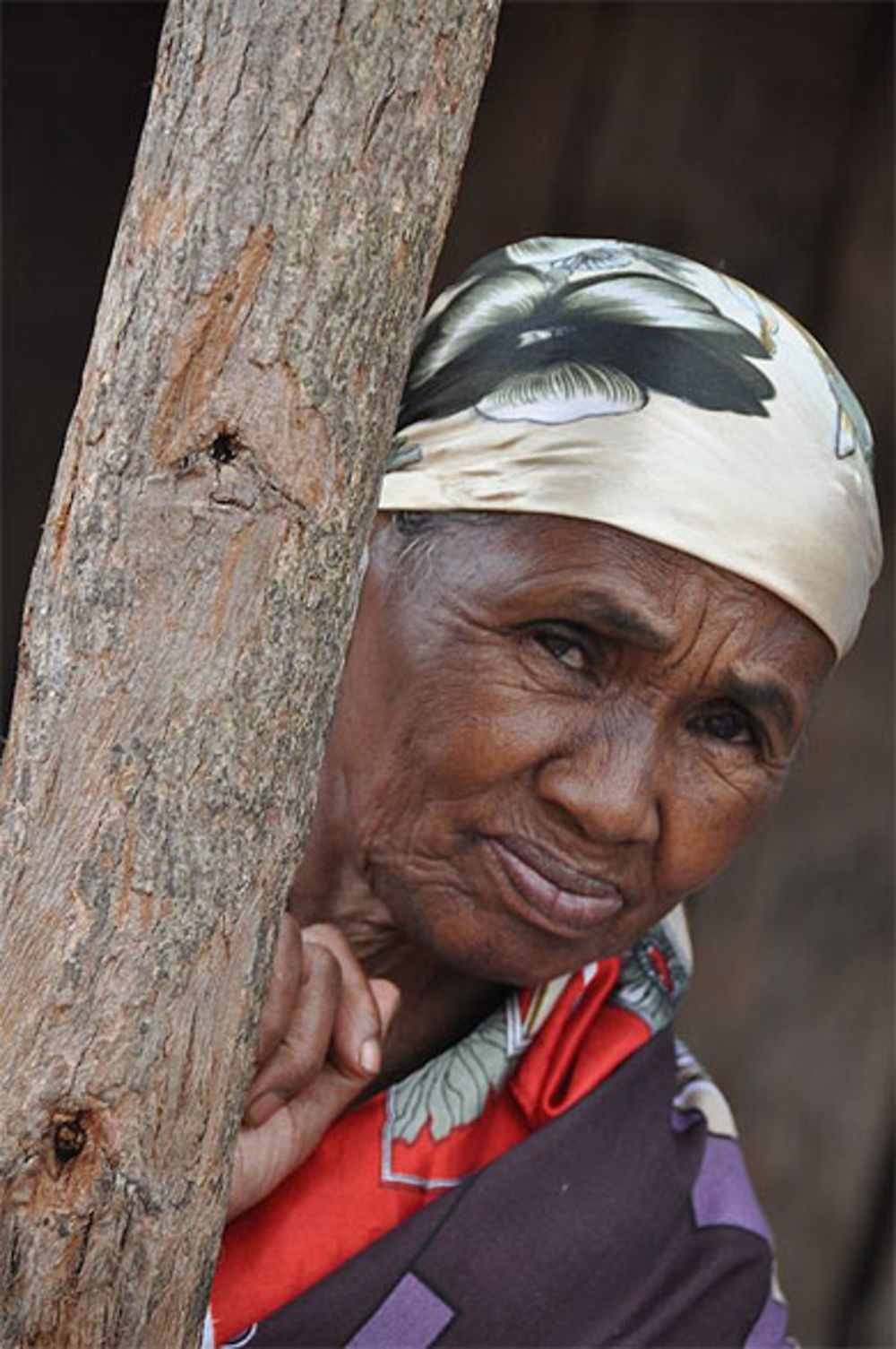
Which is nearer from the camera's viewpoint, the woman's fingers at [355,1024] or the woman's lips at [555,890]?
the woman's fingers at [355,1024]

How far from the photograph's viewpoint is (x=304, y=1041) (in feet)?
4.89

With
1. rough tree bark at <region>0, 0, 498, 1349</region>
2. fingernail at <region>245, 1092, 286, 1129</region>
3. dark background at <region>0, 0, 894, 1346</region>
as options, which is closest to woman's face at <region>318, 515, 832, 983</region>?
fingernail at <region>245, 1092, 286, 1129</region>

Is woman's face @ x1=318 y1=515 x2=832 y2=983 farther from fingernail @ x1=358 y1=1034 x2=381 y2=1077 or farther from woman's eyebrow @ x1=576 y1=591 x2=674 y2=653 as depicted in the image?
fingernail @ x1=358 y1=1034 x2=381 y2=1077

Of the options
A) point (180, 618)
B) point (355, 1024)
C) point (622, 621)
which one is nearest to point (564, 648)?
point (622, 621)

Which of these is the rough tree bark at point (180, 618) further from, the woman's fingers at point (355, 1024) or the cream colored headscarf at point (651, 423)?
the cream colored headscarf at point (651, 423)

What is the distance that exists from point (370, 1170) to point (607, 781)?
16.6 inches

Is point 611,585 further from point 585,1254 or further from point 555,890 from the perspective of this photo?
point 585,1254

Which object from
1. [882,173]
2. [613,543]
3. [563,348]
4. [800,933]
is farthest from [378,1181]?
[882,173]

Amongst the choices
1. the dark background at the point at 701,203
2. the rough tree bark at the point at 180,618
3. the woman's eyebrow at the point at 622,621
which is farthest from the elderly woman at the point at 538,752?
the dark background at the point at 701,203

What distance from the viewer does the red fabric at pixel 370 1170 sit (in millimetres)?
1630

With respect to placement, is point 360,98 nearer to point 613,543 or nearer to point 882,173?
point 613,543

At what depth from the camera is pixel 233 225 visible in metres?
1.05

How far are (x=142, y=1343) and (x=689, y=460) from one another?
33.9 inches

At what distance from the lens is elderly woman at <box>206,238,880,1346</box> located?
A: 1.61 meters
